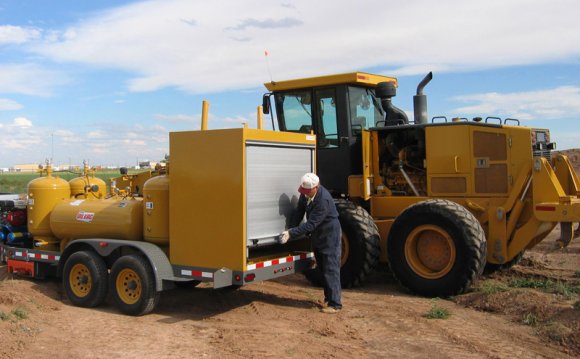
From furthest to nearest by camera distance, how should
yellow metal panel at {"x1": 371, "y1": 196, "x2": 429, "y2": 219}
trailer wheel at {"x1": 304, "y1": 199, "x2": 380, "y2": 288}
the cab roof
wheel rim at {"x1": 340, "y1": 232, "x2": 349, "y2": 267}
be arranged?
the cab roof < yellow metal panel at {"x1": 371, "y1": 196, "x2": 429, "y2": 219} < wheel rim at {"x1": 340, "y1": 232, "x2": 349, "y2": 267} < trailer wheel at {"x1": 304, "y1": 199, "x2": 380, "y2": 288}

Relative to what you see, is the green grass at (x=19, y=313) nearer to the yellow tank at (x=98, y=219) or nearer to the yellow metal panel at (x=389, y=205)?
the yellow tank at (x=98, y=219)

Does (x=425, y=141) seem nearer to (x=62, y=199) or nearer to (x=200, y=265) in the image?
(x=200, y=265)

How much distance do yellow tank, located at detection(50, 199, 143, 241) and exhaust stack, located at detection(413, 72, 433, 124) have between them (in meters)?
4.73

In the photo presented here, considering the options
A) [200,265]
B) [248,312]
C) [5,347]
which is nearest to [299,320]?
[248,312]

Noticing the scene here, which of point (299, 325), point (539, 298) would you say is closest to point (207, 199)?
point (299, 325)

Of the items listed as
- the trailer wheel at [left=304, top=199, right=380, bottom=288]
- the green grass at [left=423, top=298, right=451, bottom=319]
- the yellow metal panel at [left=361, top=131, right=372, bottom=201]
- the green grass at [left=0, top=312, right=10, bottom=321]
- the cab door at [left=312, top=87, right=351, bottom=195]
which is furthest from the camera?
the cab door at [left=312, top=87, right=351, bottom=195]

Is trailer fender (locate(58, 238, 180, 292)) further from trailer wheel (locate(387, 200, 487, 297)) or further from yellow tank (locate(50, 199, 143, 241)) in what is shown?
trailer wheel (locate(387, 200, 487, 297))

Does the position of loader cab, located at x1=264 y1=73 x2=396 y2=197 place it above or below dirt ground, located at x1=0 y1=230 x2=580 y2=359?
above

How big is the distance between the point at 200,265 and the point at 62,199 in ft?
11.8

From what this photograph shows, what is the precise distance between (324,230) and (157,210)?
226 cm

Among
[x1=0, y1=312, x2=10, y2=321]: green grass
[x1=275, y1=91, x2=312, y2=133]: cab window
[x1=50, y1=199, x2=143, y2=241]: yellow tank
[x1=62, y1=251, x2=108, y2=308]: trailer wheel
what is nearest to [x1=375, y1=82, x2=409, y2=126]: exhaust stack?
[x1=275, y1=91, x2=312, y2=133]: cab window

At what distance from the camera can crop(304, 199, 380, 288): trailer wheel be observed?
8789mm

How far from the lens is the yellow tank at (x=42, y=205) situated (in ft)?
30.7

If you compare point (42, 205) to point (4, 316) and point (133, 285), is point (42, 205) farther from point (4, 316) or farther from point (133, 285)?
point (4, 316)
